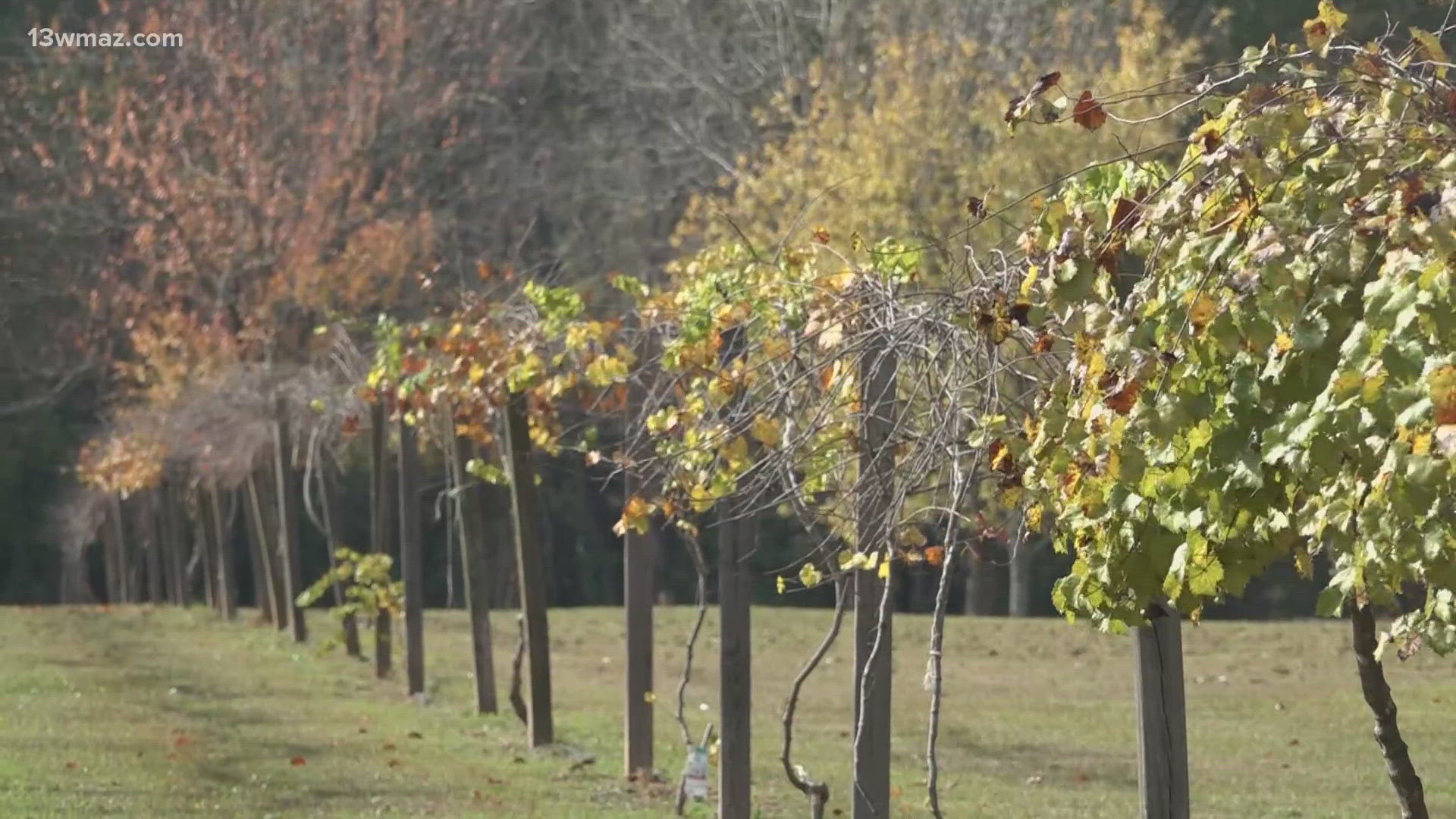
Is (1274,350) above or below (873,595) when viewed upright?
above

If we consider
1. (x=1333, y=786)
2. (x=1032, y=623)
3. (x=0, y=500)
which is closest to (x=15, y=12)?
(x=0, y=500)

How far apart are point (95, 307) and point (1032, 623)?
52.2 feet

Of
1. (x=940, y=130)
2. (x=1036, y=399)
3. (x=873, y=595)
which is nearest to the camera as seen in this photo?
(x=1036, y=399)

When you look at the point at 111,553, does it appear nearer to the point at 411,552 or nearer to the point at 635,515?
the point at 411,552

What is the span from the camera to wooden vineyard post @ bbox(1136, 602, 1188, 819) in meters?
6.51

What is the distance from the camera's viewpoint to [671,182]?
1633 inches

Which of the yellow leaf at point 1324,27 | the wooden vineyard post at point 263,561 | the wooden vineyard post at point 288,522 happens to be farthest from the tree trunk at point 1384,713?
the wooden vineyard post at point 263,561

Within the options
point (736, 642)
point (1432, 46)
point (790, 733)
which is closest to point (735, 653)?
point (736, 642)

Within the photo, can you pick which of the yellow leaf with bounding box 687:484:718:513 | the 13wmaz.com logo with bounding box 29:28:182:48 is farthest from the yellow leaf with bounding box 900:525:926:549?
the 13wmaz.com logo with bounding box 29:28:182:48

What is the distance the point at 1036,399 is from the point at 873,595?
1788 millimetres

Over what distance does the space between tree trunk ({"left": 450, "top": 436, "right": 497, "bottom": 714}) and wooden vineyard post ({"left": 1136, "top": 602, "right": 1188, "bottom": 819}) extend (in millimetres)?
9748

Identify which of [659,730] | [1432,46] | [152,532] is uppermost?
[152,532]

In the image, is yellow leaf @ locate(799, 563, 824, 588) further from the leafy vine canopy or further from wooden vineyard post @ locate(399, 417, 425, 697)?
wooden vineyard post @ locate(399, 417, 425, 697)

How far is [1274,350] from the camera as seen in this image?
182 inches
